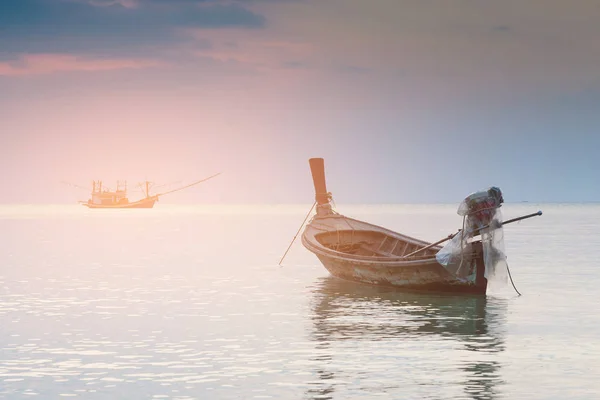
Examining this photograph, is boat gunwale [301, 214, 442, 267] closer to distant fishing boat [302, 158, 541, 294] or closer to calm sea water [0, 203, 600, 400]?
distant fishing boat [302, 158, 541, 294]

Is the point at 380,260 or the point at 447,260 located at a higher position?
the point at 447,260

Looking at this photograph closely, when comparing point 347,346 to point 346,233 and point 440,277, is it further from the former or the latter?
point 346,233

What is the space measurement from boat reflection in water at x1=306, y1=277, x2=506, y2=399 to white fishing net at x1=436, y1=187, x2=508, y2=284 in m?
1.21

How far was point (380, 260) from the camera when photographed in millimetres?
30484

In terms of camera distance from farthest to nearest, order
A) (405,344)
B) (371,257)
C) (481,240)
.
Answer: (371,257), (481,240), (405,344)

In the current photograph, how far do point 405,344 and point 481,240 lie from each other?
Result: 784cm

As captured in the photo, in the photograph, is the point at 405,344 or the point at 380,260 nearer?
the point at 405,344

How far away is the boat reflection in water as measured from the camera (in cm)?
1644

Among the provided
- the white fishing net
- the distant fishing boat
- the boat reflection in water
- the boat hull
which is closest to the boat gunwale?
the distant fishing boat

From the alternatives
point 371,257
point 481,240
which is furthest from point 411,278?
point 481,240

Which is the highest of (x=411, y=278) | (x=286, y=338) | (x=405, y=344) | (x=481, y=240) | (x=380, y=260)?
(x=481, y=240)

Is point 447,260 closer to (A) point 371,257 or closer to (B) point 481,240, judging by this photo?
(B) point 481,240

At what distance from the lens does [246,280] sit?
126 feet

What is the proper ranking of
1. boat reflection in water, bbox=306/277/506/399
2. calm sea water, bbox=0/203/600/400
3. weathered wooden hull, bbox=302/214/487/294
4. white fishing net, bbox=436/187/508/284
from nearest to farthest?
1. boat reflection in water, bbox=306/277/506/399
2. calm sea water, bbox=0/203/600/400
3. white fishing net, bbox=436/187/508/284
4. weathered wooden hull, bbox=302/214/487/294
